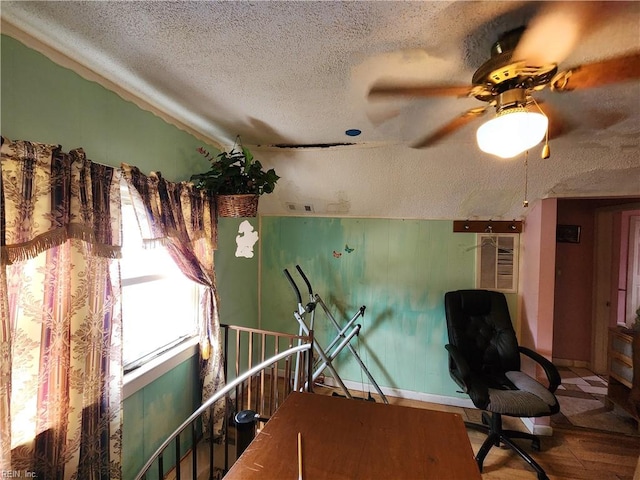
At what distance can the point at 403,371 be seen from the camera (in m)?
3.00

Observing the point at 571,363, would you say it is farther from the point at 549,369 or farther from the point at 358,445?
the point at 358,445

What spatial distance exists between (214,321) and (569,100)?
98.7 inches

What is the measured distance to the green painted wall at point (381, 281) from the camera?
291cm

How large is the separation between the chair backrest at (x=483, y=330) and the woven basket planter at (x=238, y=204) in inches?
74.3

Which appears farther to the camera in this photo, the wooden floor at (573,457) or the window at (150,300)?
the wooden floor at (573,457)

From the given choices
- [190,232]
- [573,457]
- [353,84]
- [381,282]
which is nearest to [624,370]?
[573,457]

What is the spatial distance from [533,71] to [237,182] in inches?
62.5

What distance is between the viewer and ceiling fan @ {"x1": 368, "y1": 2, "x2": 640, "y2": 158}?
0.96m

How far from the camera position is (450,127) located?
5.06 ft

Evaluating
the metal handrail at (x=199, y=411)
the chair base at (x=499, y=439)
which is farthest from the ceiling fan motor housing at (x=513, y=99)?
the chair base at (x=499, y=439)

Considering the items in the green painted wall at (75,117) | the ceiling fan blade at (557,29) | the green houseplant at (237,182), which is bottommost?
the green houseplant at (237,182)

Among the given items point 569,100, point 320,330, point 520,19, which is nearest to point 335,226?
point 320,330

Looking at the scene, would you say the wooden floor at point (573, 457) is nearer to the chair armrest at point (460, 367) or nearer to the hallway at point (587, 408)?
the hallway at point (587, 408)

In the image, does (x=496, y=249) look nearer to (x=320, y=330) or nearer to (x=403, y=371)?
(x=403, y=371)
